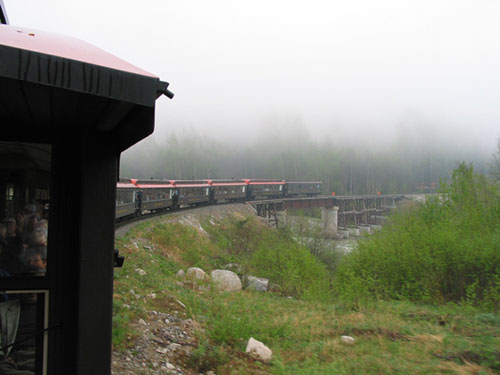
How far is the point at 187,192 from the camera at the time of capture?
2964 cm

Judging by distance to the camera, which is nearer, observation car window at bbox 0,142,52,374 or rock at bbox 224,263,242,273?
observation car window at bbox 0,142,52,374

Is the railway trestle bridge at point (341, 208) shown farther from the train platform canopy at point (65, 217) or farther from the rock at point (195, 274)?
the train platform canopy at point (65, 217)

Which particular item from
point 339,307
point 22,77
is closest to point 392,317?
point 339,307

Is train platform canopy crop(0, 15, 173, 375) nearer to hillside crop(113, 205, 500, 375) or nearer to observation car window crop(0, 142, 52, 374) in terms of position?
observation car window crop(0, 142, 52, 374)

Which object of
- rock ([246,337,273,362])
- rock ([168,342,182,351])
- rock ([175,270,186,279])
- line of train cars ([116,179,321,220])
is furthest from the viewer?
line of train cars ([116,179,321,220])

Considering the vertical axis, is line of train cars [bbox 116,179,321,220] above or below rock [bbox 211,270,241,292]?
above

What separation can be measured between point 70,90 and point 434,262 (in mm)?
11797

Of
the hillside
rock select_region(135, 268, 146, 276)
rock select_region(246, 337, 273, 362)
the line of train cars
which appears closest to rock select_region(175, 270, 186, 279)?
the hillside

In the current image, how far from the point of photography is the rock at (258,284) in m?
15.1

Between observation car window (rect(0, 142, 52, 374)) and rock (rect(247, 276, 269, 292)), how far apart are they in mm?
12226

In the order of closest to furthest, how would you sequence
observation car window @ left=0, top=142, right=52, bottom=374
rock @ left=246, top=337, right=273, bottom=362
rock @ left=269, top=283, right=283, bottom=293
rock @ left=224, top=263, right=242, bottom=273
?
1. observation car window @ left=0, top=142, right=52, bottom=374
2. rock @ left=246, top=337, right=273, bottom=362
3. rock @ left=269, top=283, right=283, bottom=293
4. rock @ left=224, top=263, right=242, bottom=273

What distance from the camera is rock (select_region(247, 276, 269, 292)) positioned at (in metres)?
15.1

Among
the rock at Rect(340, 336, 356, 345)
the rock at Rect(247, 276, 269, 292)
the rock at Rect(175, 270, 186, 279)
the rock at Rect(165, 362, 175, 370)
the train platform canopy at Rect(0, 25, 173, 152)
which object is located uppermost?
the train platform canopy at Rect(0, 25, 173, 152)

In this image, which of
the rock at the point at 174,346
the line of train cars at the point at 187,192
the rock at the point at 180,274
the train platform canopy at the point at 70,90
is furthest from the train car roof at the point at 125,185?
the train platform canopy at the point at 70,90
